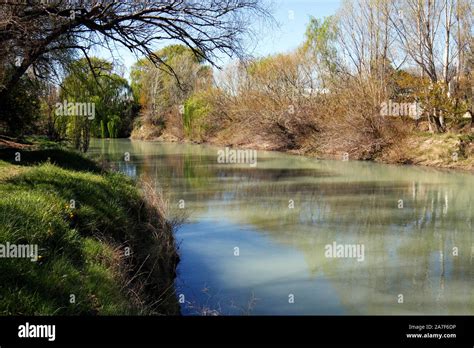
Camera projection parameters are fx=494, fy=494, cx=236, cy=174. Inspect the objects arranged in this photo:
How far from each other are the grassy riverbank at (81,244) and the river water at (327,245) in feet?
2.34

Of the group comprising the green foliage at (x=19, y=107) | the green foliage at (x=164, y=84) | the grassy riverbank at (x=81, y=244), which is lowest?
the grassy riverbank at (x=81, y=244)

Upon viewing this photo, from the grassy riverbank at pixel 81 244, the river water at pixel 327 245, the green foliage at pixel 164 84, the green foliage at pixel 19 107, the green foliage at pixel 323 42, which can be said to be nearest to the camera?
the grassy riverbank at pixel 81 244

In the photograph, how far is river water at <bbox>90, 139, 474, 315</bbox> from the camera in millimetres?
6527

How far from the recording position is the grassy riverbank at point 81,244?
400cm

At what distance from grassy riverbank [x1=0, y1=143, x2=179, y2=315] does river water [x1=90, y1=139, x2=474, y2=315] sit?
28.0 inches

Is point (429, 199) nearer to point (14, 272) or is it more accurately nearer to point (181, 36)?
point (181, 36)

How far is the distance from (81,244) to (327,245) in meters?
5.08

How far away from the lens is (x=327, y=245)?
9266mm

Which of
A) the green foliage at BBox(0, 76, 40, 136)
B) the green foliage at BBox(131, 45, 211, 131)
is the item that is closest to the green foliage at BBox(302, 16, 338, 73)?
the green foliage at BBox(131, 45, 211, 131)

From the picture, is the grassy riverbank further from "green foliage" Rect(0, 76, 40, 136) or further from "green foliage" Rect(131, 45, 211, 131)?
"green foliage" Rect(131, 45, 211, 131)

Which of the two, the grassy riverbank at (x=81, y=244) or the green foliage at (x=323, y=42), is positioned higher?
the green foliage at (x=323, y=42)

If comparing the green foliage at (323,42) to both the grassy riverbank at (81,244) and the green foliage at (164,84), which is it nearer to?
the green foliage at (164,84)

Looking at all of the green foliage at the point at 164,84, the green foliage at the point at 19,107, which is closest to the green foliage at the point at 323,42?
the green foliage at the point at 164,84
